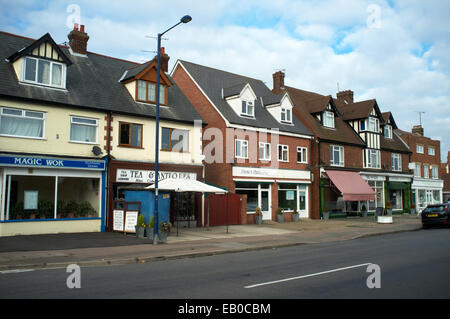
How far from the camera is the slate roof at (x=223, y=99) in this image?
92.8 feet

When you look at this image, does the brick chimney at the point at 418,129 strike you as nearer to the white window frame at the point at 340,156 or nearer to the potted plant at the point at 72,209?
the white window frame at the point at 340,156

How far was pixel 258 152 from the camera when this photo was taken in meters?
28.4

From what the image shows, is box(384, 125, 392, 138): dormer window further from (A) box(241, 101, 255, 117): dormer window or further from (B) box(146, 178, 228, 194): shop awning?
(B) box(146, 178, 228, 194): shop awning

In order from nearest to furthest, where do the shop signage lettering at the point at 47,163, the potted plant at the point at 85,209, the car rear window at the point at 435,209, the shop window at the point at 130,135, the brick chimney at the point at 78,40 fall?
the shop signage lettering at the point at 47,163
the potted plant at the point at 85,209
the shop window at the point at 130,135
the brick chimney at the point at 78,40
the car rear window at the point at 435,209

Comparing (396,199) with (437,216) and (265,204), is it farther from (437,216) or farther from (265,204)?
(265,204)

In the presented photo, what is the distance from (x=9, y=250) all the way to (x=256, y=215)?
16059mm

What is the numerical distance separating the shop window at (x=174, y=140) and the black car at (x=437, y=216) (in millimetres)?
15265

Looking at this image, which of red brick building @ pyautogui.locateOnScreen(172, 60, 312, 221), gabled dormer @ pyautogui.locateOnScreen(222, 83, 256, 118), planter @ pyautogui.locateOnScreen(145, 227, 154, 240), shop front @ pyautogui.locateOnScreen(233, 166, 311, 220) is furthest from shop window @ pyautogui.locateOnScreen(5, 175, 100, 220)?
gabled dormer @ pyautogui.locateOnScreen(222, 83, 256, 118)

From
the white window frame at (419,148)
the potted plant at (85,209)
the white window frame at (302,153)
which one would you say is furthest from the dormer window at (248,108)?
the white window frame at (419,148)

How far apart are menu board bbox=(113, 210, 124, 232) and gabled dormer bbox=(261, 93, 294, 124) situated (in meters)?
15.5

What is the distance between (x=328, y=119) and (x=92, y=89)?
21047 millimetres

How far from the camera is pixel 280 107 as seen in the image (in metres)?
31.3

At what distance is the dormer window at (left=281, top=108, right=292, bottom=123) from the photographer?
31.6 meters
